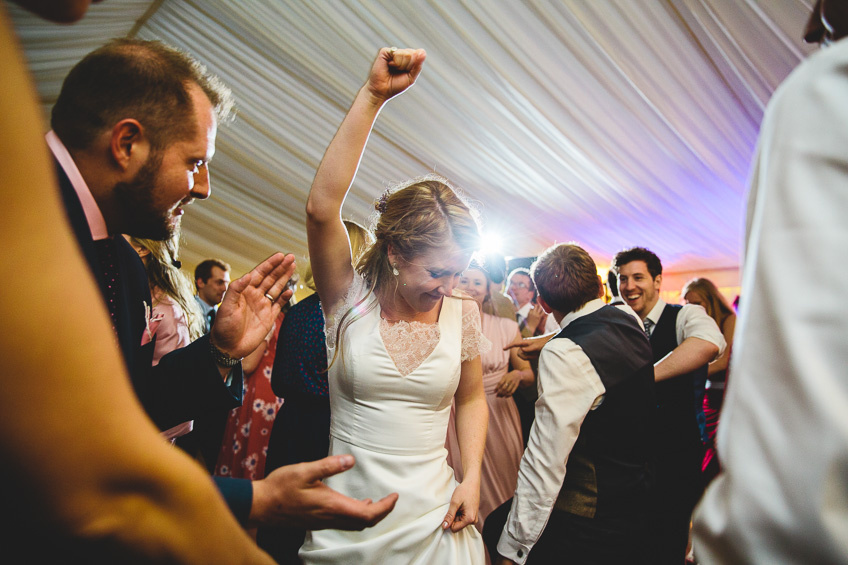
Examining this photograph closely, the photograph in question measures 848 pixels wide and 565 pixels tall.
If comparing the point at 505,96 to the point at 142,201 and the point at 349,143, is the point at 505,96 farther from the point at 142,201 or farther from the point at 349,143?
the point at 142,201

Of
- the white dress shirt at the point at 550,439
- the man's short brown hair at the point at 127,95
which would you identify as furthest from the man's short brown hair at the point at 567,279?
the man's short brown hair at the point at 127,95

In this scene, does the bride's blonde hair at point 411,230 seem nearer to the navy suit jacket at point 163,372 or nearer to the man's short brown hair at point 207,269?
the navy suit jacket at point 163,372

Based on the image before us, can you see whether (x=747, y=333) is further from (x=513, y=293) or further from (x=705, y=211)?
(x=705, y=211)

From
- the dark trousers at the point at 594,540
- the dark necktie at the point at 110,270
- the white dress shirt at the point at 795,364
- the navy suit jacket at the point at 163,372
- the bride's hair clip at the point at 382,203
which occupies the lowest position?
the dark trousers at the point at 594,540

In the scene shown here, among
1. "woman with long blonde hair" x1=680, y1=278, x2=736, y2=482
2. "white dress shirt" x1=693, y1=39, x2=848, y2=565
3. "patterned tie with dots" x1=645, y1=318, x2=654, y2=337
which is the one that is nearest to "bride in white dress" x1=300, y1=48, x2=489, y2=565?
"white dress shirt" x1=693, y1=39, x2=848, y2=565

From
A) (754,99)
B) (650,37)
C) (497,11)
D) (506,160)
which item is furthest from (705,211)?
(497,11)

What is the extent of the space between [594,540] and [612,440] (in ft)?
1.18

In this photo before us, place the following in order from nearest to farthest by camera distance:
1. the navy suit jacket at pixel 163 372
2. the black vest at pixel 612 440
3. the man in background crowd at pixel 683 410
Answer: the navy suit jacket at pixel 163 372 < the black vest at pixel 612 440 < the man in background crowd at pixel 683 410

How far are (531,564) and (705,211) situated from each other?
6.04m

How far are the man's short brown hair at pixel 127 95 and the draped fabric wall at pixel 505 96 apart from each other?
3.39 metres

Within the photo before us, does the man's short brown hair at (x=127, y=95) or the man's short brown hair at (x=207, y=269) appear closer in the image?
the man's short brown hair at (x=127, y=95)

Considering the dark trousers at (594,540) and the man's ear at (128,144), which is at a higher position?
the man's ear at (128,144)

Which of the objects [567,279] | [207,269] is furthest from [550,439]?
[207,269]

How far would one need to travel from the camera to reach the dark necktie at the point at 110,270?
1.03 metres
